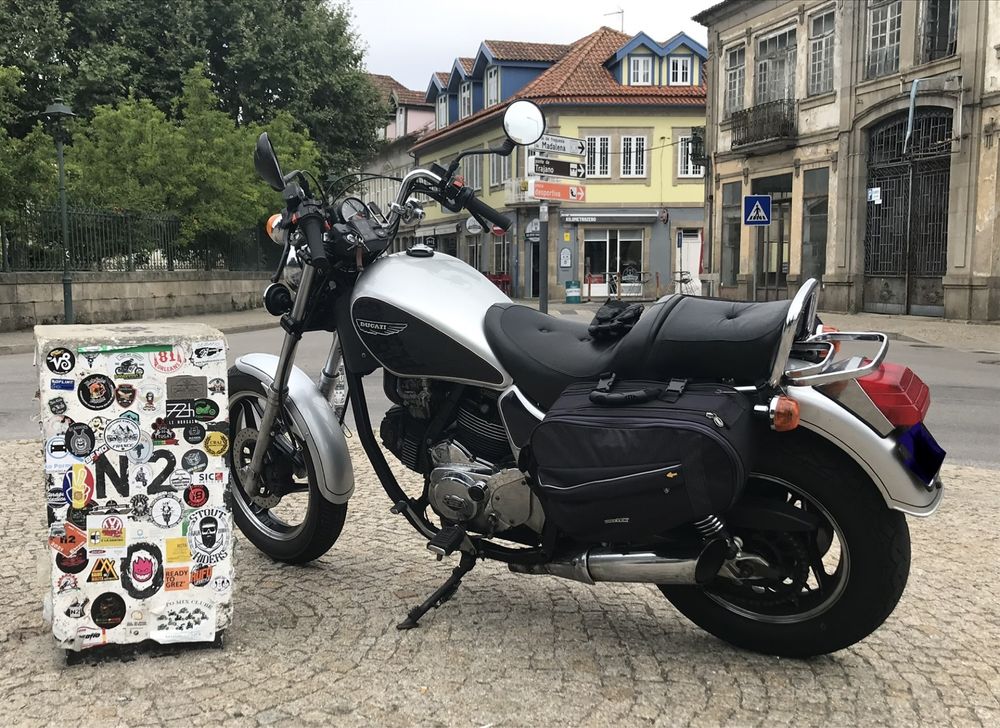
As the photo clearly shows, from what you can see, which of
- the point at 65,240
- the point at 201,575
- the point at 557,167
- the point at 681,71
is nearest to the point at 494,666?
the point at 201,575

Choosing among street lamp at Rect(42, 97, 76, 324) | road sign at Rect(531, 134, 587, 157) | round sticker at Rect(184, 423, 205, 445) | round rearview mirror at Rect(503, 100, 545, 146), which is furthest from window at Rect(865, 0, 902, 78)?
round sticker at Rect(184, 423, 205, 445)

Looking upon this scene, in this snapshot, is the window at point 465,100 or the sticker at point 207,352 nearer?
the sticker at point 207,352

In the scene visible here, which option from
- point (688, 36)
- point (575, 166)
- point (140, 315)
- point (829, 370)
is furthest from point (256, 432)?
point (688, 36)

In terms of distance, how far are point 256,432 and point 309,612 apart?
0.88m

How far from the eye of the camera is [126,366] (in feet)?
9.29

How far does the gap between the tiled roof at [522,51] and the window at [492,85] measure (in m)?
0.68

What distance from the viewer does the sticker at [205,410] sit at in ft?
9.61

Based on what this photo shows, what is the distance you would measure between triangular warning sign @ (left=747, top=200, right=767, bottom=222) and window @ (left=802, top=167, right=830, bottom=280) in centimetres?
565

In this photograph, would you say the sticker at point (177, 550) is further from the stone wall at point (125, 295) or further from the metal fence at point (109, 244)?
the stone wall at point (125, 295)

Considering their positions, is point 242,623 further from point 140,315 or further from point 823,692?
point 140,315

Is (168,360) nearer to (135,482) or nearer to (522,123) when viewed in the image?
(135,482)

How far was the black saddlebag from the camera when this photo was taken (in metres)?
2.45

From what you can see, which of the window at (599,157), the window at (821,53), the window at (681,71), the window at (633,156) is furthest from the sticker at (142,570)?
the window at (681,71)

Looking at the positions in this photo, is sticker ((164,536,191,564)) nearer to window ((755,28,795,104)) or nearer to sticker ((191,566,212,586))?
sticker ((191,566,212,586))
